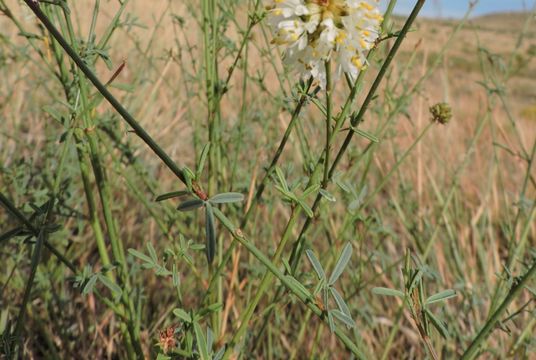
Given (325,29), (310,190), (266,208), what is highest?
(325,29)

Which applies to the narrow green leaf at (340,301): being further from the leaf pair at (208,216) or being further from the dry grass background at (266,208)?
the dry grass background at (266,208)

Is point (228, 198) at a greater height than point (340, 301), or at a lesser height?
greater

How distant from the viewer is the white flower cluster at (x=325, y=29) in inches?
23.9

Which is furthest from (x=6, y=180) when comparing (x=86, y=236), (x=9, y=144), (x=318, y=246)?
(x=318, y=246)

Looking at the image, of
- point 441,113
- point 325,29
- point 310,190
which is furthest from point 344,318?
point 441,113

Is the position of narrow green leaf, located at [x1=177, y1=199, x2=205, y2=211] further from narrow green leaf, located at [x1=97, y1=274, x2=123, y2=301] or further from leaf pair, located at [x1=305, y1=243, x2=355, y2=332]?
narrow green leaf, located at [x1=97, y1=274, x2=123, y2=301]

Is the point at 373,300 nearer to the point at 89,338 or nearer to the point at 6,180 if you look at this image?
the point at 89,338

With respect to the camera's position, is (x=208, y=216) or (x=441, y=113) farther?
(x=441, y=113)

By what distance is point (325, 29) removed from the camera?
61 cm

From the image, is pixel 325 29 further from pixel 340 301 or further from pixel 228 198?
pixel 340 301

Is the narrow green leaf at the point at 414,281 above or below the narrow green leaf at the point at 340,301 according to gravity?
above

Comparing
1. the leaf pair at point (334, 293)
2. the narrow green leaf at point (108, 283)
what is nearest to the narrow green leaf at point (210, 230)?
the leaf pair at point (334, 293)

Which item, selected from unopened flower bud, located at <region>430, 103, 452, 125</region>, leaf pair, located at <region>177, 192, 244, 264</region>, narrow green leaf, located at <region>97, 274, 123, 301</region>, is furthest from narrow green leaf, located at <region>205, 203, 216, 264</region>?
unopened flower bud, located at <region>430, 103, 452, 125</region>

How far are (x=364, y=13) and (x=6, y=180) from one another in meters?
1.15
